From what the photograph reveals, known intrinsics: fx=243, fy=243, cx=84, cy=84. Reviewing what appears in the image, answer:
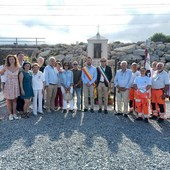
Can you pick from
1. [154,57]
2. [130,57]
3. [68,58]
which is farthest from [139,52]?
[68,58]

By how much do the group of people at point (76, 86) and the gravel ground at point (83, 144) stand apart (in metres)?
0.55

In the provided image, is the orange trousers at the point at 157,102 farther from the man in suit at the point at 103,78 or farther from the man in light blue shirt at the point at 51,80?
the man in light blue shirt at the point at 51,80

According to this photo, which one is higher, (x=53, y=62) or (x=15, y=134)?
(x=53, y=62)

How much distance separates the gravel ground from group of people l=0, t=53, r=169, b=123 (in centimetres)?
55

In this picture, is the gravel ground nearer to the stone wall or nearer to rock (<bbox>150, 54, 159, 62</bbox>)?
the stone wall

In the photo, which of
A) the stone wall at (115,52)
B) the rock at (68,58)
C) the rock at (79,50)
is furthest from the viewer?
the rock at (79,50)

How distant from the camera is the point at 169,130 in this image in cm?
656

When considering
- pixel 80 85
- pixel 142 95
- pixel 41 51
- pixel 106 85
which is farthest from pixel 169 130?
pixel 41 51

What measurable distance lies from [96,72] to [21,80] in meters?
2.50

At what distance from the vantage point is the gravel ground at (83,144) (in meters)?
4.33

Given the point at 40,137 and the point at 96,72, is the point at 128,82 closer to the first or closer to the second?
the point at 96,72

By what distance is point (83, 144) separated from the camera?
209 inches

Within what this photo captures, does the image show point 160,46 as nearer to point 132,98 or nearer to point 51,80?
point 132,98

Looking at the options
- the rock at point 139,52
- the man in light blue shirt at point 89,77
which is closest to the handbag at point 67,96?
the man in light blue shirt at point 89,77
